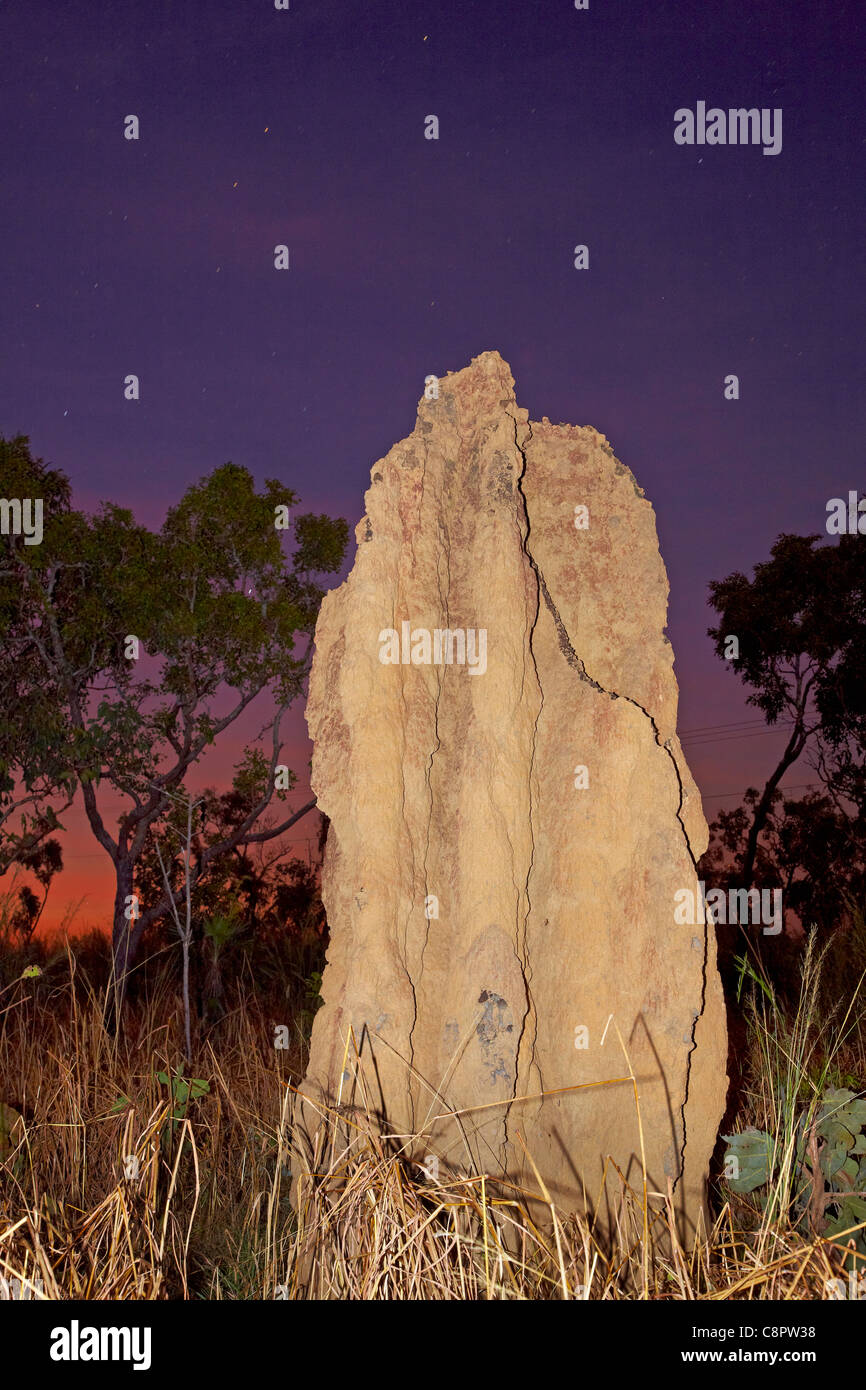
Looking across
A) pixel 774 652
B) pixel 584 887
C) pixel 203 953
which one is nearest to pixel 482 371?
pixel 584 887

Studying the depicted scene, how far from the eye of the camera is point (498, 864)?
16.3ft

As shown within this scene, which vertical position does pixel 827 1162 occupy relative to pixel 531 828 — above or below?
below

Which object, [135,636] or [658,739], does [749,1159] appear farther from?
[135,636]

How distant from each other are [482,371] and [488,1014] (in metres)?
3.01

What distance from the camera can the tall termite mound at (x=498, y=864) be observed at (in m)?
4.85

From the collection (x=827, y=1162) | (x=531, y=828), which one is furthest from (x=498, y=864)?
(x=827, y=1162)

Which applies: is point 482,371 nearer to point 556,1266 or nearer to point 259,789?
point 556,1266

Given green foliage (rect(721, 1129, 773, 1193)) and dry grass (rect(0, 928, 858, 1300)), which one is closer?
dry grass (rect(0, 928, 858, 1300))

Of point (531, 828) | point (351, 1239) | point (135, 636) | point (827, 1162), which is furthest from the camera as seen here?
point (135, 636)

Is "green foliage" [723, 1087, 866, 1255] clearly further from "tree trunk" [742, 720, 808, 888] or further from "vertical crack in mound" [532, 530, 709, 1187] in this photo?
"tree trunk" [742, 720, 808, 888]

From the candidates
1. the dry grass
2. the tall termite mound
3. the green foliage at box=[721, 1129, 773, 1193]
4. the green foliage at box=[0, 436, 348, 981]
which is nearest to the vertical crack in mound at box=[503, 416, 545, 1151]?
the tall termite mound

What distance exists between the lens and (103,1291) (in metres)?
3.90

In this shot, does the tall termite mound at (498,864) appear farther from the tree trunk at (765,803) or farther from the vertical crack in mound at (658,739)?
the tree trunk at (765,803)

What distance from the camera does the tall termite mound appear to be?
15.9 feet
